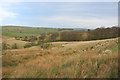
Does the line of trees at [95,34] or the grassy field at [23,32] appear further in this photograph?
the grassy field at [23,32]

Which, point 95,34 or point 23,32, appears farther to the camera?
point 23,32

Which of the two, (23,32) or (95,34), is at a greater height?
(23,32)

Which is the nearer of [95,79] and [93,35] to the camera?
[95,79]

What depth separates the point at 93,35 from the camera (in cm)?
2512

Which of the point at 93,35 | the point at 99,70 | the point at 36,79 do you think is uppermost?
the point at 93,35

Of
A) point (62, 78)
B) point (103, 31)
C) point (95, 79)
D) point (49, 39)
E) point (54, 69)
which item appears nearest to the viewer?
point (95, 79)

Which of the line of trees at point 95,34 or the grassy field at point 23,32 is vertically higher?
the grassy field at point 23,32

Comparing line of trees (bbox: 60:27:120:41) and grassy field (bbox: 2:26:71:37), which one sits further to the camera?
grassy field (bbox: 2:26:71:37)

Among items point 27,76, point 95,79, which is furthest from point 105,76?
point 27,76

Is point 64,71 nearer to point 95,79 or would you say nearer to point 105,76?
point 95,79

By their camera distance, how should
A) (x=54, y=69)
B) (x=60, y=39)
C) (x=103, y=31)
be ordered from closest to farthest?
1. (x=54, y=69)
2. (x=103, y=31)
3. (x=60, y=39)

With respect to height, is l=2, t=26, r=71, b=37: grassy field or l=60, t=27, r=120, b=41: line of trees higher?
l=2, t=26, r=71, b=37: grassy field

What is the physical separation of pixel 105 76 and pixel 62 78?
1268 millimetres

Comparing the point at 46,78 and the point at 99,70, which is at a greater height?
the point at 99,70
